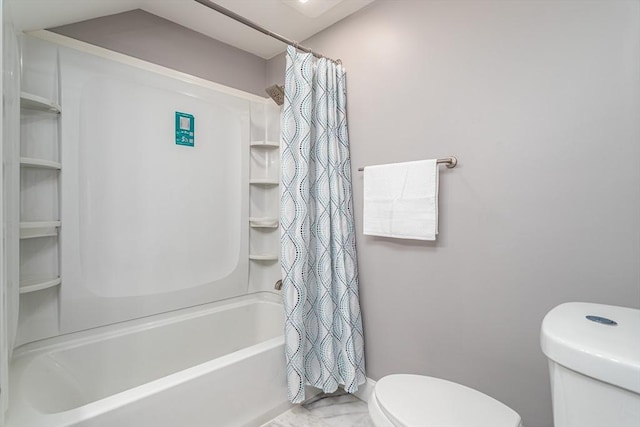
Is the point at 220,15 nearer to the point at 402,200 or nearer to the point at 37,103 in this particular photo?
the point at 37,103

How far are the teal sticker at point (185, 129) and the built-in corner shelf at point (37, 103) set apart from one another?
23.5 inches

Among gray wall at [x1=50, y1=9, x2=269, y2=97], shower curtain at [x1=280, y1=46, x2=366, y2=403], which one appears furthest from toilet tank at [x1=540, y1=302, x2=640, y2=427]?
gray wall at [x1=50, y1=9, x2=269, y2=97]

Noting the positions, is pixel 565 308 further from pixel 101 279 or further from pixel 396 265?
pixel 101 279

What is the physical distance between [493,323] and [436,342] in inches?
12.3

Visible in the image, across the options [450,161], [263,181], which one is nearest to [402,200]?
[450,161]

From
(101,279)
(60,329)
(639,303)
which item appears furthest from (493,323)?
(60,329)

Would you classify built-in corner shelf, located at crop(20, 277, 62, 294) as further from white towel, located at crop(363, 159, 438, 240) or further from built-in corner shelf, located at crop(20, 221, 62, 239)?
white towel, located at crop(363, 159, 438, 240)

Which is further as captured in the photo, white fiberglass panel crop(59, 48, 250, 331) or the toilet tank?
white fiberglass panel crop(59, 48, 250, 331)

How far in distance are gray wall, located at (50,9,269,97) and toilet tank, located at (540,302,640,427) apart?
8.05 feet

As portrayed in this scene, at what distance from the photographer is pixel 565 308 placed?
0.84 metres

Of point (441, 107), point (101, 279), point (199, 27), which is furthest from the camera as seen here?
point (199, 27)

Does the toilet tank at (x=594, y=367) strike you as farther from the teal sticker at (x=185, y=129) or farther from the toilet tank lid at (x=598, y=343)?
the teal sticker at (x=185, y=129)

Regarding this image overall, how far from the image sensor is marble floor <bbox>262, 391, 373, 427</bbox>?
161cm

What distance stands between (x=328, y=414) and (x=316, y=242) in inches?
39.1
